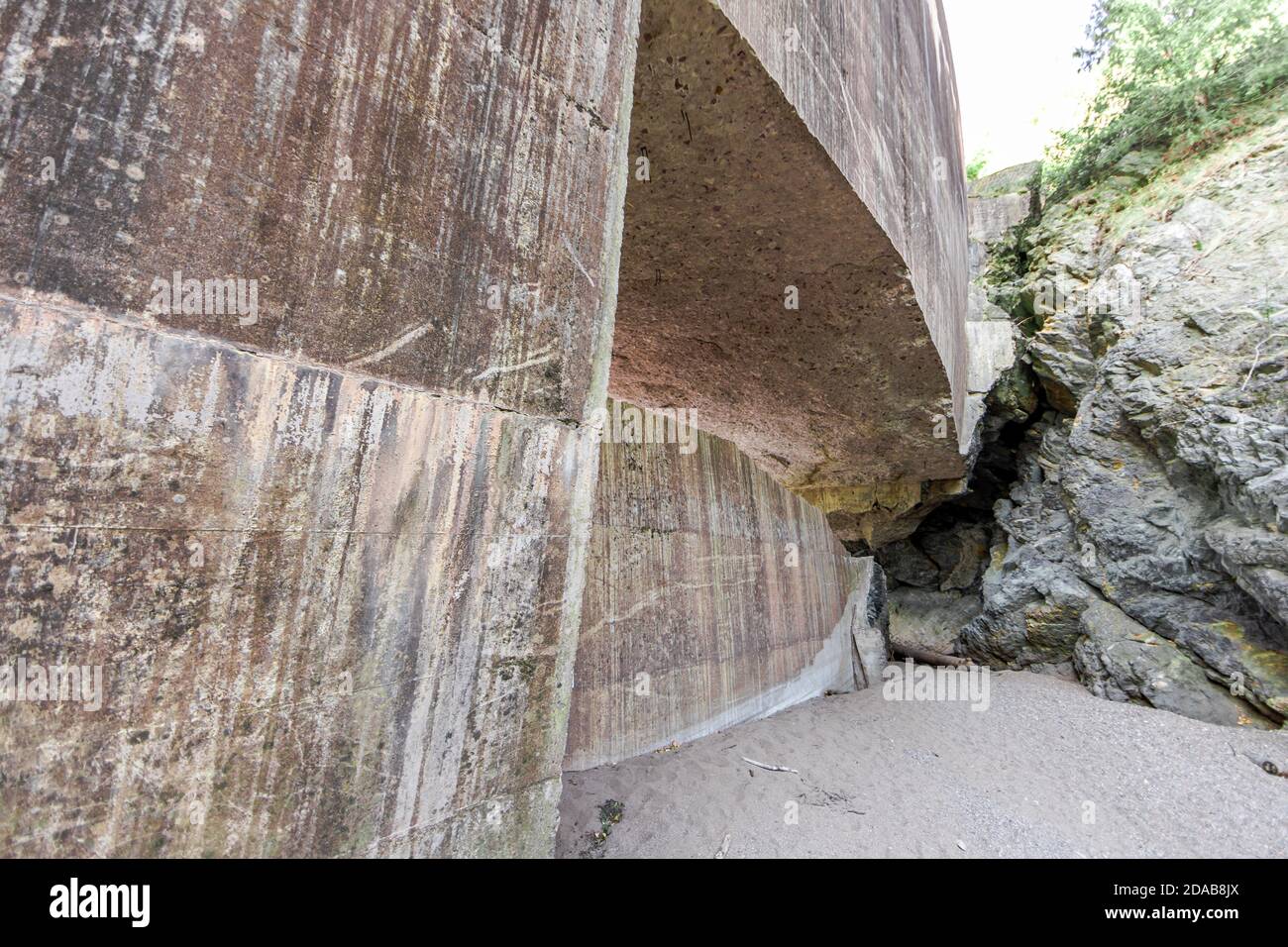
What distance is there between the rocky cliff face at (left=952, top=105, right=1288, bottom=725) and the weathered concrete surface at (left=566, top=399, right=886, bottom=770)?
379cm

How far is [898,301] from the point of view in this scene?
4.56 metres

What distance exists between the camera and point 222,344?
140 cm

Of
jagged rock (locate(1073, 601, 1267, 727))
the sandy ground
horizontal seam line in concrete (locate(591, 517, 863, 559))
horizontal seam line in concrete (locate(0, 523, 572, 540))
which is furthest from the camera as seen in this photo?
jagged rock (locate(1073, 601, 1267, 727))

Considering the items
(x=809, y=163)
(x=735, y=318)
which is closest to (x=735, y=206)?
(x=809, y=163)

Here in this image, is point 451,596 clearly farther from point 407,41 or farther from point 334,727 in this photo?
point 407,41

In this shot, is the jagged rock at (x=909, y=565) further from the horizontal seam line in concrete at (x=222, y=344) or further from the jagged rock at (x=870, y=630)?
the horizontal seam line in concrete at (x=222, y=344)

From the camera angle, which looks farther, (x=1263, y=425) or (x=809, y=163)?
(x=1263, y=425)

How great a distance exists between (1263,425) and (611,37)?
8240 mm

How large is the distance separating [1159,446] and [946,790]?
610 cm

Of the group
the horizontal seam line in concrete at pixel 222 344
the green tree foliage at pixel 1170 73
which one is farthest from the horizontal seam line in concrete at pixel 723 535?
the green tree foliage at pixel 1170 73

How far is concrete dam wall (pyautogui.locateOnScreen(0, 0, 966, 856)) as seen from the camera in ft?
4.00

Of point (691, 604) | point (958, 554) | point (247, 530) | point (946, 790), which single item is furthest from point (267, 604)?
point (958, 554)

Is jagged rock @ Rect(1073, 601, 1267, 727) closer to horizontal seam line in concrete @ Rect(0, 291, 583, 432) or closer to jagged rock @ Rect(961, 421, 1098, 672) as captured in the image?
jagged rock @ Rect(961, 421, 1098, 672)

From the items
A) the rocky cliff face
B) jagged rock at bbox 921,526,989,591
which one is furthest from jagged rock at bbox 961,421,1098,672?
jagged rock at bbox 921,526,989,591
